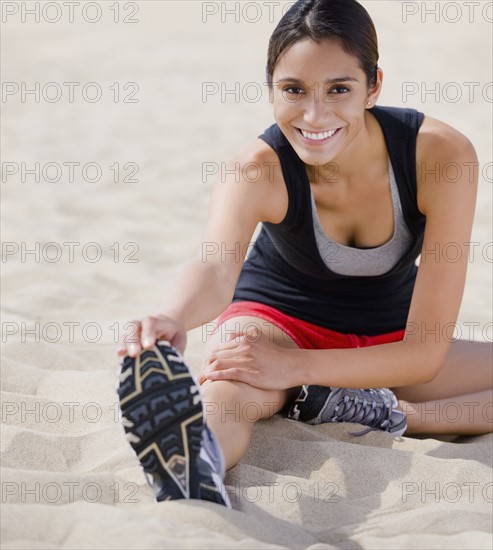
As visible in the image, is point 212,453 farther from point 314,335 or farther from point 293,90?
point 293,90

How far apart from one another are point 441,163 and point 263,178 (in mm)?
469

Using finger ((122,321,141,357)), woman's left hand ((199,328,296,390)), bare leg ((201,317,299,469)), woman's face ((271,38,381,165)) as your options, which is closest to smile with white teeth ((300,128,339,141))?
woman's face ((271,38,381,165))

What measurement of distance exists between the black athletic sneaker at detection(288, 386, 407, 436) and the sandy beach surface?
1.7 inches

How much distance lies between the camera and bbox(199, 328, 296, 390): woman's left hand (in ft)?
7.52

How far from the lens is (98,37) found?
8.80 meters

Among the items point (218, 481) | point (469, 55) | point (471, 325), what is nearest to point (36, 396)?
point (218, 481)

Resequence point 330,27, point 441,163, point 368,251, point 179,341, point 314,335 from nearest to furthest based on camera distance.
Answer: point 179,341
point 330,27
point 441,163
point 368,251
point 314,335

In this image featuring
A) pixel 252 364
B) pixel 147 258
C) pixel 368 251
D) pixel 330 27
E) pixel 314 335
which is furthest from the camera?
pixel 147 258

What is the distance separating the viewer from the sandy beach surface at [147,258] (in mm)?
1914

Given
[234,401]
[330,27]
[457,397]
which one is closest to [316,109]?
[330,27]

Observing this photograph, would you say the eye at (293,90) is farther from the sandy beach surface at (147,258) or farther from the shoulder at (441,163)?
the sandy beach surface at (147,258)

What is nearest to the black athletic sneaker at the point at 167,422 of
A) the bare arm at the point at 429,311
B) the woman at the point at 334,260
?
the woman at the point at 334,260

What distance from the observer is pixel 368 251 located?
8.28ft

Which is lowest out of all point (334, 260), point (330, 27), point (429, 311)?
point (429, 311)
